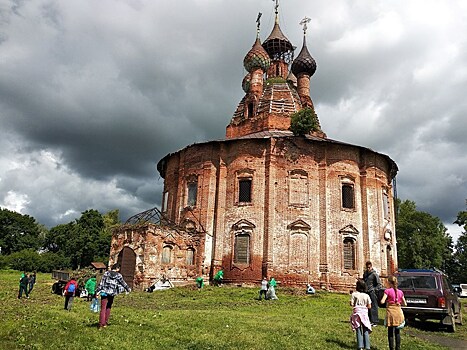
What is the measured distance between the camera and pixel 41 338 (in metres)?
8.27

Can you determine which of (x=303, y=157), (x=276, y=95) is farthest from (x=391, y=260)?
(x=276, y=95)

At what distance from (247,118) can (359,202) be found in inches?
441

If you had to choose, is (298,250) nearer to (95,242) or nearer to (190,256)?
(190,256)

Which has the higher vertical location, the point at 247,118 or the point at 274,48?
the point at 274,48

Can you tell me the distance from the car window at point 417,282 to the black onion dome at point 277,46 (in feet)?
91.5

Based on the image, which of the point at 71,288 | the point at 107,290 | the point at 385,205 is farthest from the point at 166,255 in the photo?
the point at 385,205

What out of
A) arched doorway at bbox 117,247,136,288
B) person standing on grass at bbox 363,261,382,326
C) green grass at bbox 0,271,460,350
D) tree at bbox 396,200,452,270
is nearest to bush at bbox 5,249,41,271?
arched doorway at bbox 117,247,136,288

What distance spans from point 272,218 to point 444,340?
14669 millimetres

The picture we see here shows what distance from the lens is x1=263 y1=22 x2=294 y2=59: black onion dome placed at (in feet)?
121

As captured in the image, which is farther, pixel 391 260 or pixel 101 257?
pixel 101 257

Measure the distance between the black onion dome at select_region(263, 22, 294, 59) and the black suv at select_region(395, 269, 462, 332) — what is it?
1095 inches

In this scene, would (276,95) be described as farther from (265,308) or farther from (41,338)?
(41,338)

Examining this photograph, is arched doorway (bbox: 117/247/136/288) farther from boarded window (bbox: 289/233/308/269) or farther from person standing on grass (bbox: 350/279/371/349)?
person standing on grass (bbox: 350/279/371/349)

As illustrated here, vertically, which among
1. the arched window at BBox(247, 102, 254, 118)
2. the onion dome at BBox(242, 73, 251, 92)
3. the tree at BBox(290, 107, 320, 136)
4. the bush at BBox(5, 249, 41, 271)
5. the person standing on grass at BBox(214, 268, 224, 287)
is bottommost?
the person standing on grass at BBox(214, 268, 224, 287)
